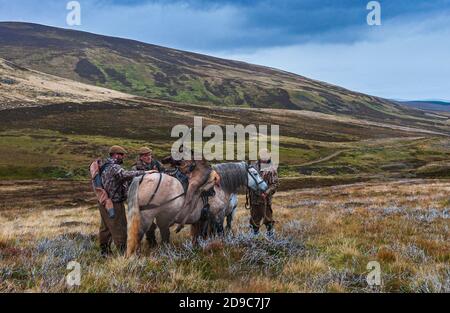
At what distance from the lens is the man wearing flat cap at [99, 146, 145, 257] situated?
9.52 metres

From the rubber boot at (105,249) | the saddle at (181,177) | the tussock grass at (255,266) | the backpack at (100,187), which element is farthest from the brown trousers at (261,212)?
the backpack at (100,187)

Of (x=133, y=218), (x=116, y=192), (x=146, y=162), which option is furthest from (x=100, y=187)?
(x=146, y=162)

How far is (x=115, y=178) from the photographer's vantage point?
9.59 meters

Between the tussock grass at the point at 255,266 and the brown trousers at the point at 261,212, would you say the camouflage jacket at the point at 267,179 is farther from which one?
the tussock grass at the point at 255,266

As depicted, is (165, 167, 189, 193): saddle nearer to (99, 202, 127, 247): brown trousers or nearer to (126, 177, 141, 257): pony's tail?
(126, 177, 141, 257): pony's tail

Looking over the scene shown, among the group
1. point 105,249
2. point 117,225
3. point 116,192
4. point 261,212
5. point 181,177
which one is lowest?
point 105,249

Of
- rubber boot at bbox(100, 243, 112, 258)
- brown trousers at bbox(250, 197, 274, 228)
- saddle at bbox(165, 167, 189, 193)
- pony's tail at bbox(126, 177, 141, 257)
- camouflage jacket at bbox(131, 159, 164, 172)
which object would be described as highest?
camouflage jacket at bbox(131, 159, 164, 172)

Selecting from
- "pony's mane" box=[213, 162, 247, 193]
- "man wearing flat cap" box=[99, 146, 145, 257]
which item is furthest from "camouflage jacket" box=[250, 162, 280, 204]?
"man wearing flat cap" box=[99, 146, 145, 257]

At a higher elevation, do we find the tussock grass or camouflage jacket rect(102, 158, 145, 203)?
camouflage jacket rect(102, 158, 145, 203)

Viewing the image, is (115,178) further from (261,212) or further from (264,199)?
(261,212)

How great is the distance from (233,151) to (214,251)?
72958 mm

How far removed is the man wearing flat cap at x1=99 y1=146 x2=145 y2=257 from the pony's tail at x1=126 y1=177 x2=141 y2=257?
1.34 ft

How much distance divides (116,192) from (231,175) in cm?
313

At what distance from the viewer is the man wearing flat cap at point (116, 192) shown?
952cm
